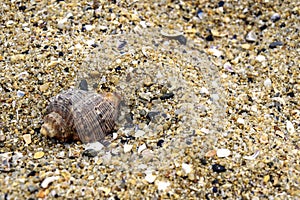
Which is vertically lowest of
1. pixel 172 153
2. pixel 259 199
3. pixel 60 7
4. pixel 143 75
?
pixel 259 199

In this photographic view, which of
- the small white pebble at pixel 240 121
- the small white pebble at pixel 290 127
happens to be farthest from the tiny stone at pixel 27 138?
the small white pebble at pixel 290 127

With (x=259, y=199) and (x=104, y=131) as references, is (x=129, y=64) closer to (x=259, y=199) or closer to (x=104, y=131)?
(x=104, y=131)

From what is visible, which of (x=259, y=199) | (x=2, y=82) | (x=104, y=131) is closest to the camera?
(x=259, y=199)

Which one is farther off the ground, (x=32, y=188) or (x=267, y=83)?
(x=267, y=83)

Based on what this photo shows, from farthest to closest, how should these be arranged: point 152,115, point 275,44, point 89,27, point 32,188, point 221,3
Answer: point 221,3 → point 275,44 → point 89,27 → point 152,115 → point 32,188

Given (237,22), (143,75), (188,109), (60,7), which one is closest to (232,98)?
(188,109)

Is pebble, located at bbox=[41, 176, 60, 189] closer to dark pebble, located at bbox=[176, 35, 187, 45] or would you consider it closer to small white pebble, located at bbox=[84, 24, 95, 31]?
small white pebble, located at bbox=[84, 24, 95, 31]

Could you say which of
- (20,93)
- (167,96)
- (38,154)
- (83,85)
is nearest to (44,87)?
(20,93)

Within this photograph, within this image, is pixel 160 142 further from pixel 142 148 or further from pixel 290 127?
pixel 290 127
